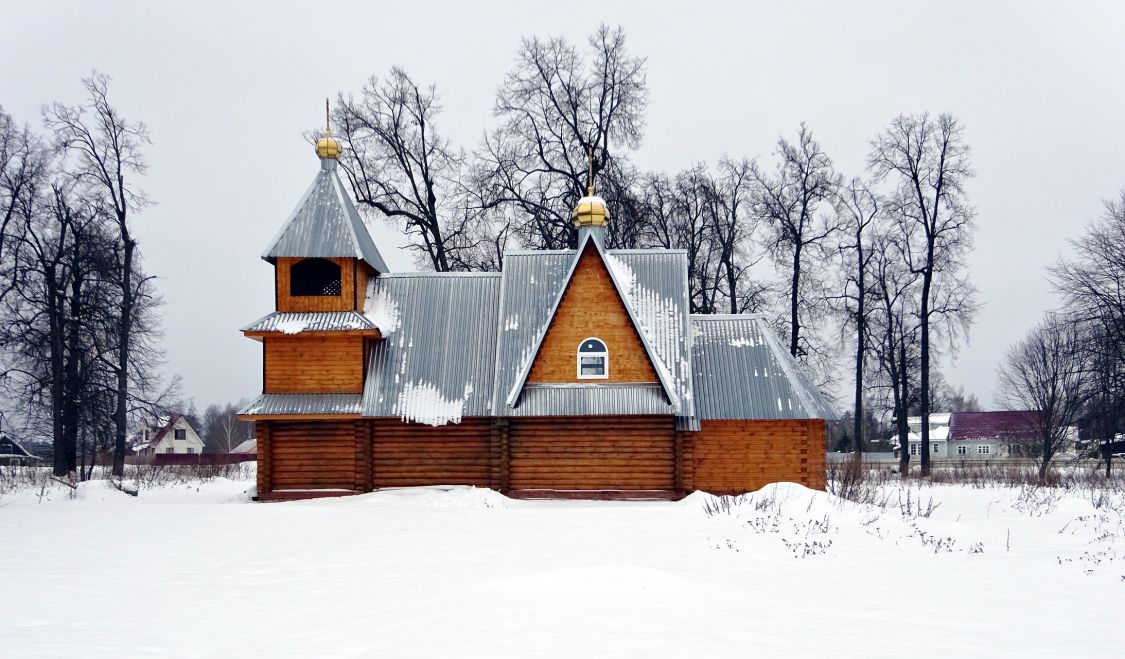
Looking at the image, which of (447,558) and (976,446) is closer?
(447,558)

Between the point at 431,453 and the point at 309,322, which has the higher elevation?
the point at 309,322

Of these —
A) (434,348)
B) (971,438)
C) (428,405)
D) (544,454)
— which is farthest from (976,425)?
(428,405)

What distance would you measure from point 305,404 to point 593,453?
6.80 metres

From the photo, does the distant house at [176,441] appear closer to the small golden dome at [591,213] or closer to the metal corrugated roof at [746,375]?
the small golden dome at [591,213]

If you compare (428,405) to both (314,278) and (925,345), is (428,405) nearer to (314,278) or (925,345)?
(314,278)

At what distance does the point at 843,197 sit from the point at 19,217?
26142mm

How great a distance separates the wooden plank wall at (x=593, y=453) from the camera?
20.4 meters

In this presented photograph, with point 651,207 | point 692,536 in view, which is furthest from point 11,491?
point 651,207

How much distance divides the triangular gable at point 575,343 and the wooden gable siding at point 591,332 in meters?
0.08

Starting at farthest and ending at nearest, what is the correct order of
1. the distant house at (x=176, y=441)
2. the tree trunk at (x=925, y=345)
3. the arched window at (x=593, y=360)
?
the distant house at (x=176, y=441) → the tree trunk at (x=925, y=345) → the arched window at (x=593, y=360)

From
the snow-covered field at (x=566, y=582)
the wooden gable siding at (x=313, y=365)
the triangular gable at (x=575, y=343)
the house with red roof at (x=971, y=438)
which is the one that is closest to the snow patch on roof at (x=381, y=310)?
the wooden gable siding at (x=313, y=365)

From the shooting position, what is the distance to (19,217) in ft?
82.7

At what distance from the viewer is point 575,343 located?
20.6 meters

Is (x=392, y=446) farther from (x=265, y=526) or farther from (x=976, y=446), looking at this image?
(x=976, y=446)
